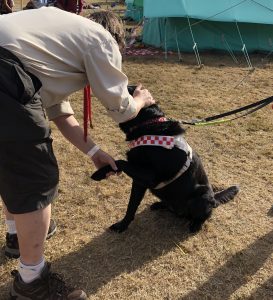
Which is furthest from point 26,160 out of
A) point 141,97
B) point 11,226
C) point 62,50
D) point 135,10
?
point 135,10

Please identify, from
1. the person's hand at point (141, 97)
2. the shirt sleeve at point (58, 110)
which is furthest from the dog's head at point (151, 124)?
the shirt sleeve at point (58, 110)

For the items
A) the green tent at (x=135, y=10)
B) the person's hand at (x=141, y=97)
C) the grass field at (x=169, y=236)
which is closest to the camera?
the person's hand at (x=141, y=97)

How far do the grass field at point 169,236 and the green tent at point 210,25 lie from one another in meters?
4.53

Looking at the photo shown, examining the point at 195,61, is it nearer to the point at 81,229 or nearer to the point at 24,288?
the point at 81,229

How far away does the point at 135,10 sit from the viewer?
1527 cm

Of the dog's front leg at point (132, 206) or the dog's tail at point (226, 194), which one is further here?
the dog's tail at point (226, 194)

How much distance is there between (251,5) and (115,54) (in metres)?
7.94

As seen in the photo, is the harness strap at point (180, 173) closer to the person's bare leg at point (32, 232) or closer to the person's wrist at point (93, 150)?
the person's wrist at point (93, 150)

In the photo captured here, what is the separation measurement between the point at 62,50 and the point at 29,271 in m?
1.24

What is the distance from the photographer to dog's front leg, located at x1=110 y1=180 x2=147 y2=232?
10.0 feet

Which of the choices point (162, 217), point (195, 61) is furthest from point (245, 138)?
point (195, 61)

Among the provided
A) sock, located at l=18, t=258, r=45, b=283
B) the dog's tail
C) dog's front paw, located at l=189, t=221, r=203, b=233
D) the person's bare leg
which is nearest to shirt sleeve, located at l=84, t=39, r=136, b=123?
the person's bare leg

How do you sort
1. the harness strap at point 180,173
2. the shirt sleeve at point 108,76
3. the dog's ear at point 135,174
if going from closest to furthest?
the shirt sleeve at point 108,76 < the dog's ear at point 135,174 < the harness strap at point 180,173

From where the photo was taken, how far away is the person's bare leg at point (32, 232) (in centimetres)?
207
